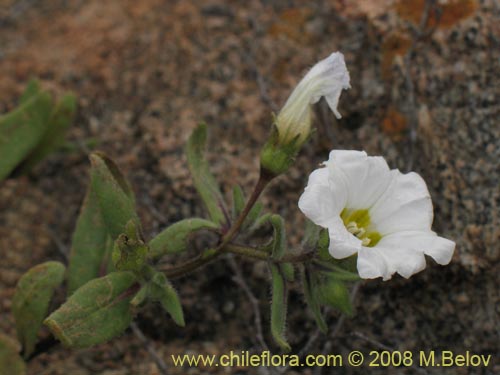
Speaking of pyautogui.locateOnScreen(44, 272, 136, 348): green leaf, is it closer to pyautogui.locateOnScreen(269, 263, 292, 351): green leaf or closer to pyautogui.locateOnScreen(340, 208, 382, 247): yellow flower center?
pyautogui.locateOnScreen(269, 263, 292, 351): green leaf

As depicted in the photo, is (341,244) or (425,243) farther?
(425,243)

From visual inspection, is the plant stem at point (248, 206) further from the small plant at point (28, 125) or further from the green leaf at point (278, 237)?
the small plant at point (28, 125)

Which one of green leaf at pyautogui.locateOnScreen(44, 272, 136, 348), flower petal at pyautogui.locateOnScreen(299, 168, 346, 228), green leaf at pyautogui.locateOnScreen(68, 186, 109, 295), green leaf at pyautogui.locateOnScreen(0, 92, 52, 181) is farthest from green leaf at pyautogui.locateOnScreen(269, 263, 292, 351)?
green leaf at pyautogui.locateOnScreen(0, 92, 52, 181)

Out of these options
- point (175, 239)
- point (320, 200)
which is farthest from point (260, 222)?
point (320, 200)

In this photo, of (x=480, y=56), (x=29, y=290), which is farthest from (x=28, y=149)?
(x=480, y=56)

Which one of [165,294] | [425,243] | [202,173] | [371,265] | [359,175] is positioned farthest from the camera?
[202,173]

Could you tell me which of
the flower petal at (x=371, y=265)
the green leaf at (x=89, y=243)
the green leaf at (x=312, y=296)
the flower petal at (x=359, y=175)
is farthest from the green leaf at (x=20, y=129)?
the flower petal at (x=371, y=265)

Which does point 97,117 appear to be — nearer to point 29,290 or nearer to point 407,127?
point 29,290

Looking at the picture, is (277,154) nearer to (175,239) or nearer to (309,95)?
(309,95)
